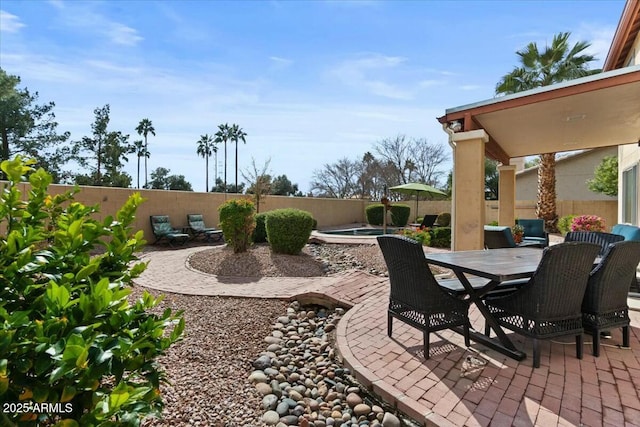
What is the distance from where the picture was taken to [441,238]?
33.7 ft

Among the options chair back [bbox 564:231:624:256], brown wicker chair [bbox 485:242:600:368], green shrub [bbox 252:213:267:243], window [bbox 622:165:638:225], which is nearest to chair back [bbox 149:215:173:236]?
green shrub [bbox 252:213:267:243]

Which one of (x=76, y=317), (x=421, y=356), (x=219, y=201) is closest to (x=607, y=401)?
(x=421, y=356)

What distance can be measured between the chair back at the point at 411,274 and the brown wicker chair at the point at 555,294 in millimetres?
649

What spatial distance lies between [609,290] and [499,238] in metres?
3.65

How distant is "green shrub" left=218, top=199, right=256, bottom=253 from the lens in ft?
25.3

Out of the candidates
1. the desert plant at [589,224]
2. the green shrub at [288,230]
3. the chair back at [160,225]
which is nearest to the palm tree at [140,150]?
the chair back at [160,225]

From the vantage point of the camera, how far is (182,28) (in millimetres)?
5961

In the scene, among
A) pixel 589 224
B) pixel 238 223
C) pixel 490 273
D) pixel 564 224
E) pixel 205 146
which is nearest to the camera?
pixel 490 273

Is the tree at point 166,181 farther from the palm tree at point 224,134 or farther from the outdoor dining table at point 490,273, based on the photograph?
the outdoor dining table at point 490,273

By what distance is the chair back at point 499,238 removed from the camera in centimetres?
643

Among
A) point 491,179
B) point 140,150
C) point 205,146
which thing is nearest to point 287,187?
point 205,146

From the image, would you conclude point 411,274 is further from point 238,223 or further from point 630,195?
point 630,195

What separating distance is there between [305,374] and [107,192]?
30.6 feet

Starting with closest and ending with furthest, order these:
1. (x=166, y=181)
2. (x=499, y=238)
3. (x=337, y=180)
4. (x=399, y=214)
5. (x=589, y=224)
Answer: (x=499, y=238) < (x=589, y=224) < (x=399, y=214) < (x=337, y=180) < (x=166, y=181)
